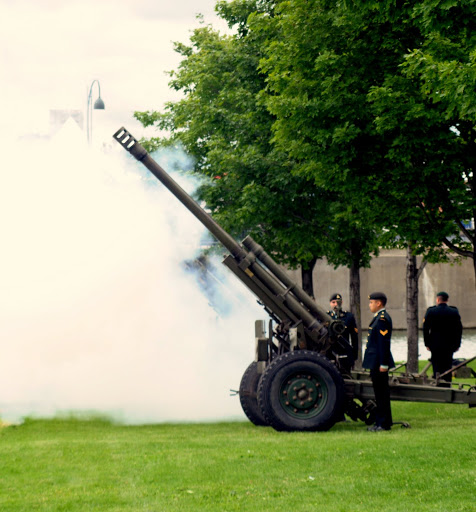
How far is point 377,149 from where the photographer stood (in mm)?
17266

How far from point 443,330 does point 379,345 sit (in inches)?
177

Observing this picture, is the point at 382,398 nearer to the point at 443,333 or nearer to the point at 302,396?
the point at 302,396

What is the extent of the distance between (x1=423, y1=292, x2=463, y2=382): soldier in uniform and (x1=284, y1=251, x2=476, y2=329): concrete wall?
30.4m

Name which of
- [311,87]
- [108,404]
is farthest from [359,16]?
[108,404]

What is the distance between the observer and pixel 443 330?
1648 cm

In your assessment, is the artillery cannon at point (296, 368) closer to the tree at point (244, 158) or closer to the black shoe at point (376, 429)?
the black shoe at point (376, 429)

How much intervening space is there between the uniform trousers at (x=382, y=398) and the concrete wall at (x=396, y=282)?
3479 centimetres

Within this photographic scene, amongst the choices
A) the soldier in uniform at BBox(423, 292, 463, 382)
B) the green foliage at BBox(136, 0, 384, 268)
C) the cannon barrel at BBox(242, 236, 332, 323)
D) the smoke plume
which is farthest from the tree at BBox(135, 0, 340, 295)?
the cannon barrel at BBox(242, 236, 332, 323)

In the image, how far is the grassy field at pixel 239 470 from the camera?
7609mm


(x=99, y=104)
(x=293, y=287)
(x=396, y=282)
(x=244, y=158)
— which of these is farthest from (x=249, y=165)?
(x=396, y=282)

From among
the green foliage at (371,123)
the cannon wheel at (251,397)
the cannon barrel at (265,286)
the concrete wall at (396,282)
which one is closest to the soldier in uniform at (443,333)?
the green foliage at (371,123)

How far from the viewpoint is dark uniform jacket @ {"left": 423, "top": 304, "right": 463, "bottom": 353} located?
16469 mm

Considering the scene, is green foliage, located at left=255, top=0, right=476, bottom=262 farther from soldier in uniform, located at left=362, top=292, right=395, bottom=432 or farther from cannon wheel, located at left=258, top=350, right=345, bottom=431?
cannon wheel, located at left=258, top=350, right=345, bottom=431

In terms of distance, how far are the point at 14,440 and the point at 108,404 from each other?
285 centimetres
